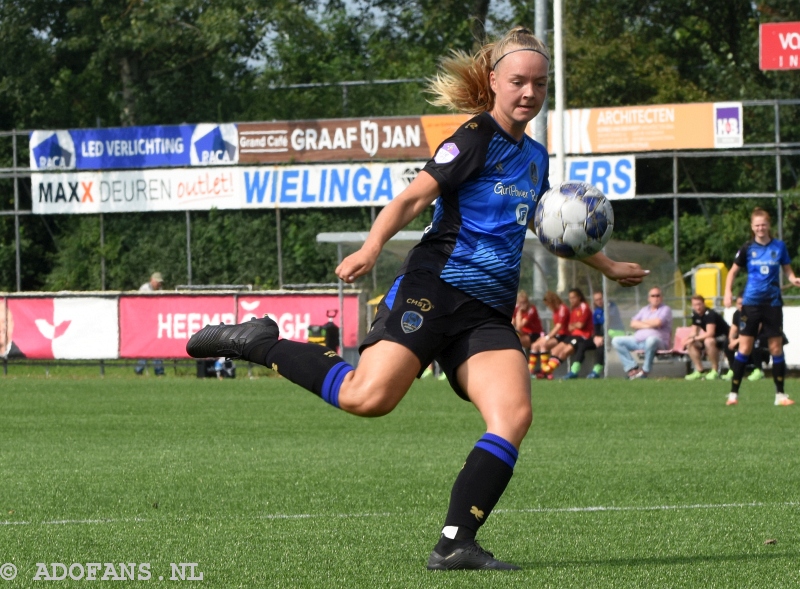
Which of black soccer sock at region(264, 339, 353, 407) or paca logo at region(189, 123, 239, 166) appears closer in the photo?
black soccer sock at region(264, 339, 353, 407)

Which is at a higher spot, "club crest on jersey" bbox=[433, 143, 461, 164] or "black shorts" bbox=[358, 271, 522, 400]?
"club crest on jersey" bbox=[433, 143, 461, 164]

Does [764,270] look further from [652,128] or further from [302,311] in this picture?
[652,128]

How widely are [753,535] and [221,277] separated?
92.4ft

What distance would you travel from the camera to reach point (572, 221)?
5.39 meters

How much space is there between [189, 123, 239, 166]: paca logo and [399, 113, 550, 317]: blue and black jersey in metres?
25.4

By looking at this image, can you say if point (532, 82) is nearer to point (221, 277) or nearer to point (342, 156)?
point (342, 156)

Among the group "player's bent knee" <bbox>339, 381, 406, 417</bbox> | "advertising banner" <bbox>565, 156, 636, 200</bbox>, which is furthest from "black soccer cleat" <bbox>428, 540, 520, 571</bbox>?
"advertising banner" <bbox>565, 156, 636, 200</bbox>

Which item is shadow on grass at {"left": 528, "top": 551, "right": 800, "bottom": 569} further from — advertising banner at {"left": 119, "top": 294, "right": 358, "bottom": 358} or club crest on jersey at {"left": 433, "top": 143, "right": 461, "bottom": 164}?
advertising banner at {"left": 119, "top": 294, "right": 358, "bottom": 358}

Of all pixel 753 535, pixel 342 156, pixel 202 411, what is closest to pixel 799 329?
pixel 202 411

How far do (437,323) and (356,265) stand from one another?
49cm

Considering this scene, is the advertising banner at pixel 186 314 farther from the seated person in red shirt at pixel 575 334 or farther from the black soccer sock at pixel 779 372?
the black soccer sock at pixel 779 372

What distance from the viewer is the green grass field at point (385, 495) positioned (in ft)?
16.8

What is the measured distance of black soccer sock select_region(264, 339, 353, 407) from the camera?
17.3ft

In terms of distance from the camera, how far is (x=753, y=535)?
585 cm
